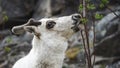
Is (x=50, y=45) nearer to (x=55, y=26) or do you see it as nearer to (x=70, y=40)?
(x=55, y=26)

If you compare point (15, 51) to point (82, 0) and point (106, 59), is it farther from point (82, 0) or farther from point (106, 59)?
point (82, 0)

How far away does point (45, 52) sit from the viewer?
27.7 ft

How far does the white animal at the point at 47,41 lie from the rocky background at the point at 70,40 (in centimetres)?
440

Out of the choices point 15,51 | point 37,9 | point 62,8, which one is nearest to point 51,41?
point 15,51

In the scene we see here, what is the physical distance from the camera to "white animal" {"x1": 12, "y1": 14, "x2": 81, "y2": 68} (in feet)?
27.7

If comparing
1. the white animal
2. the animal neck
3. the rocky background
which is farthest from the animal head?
the rocky background

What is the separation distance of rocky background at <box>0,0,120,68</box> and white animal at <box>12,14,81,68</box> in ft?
14.4

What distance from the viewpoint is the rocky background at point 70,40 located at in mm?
17969

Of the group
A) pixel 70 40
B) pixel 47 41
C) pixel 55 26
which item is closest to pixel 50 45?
pixel 47 41

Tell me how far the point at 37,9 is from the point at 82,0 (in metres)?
16.1

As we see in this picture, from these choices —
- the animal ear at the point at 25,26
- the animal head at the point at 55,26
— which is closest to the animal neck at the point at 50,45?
the animal head at the point at 55,26

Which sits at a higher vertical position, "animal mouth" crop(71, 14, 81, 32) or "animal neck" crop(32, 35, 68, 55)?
"animal mouth" crop(71, 14, 81, 32)

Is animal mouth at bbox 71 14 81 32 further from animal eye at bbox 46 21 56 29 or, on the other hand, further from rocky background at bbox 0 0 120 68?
rocky background at bbox 0 0 120 68

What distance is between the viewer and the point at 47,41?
8.45 m
